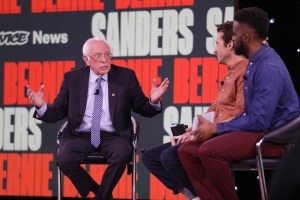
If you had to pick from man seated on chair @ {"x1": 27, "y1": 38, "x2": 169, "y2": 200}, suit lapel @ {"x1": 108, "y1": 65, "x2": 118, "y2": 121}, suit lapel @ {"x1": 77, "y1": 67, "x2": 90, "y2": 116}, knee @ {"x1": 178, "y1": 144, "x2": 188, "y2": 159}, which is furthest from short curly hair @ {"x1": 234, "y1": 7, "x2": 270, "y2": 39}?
suit lapel @ {"x1": 77, "y1": 67, "x2": 90, "y2": 116}

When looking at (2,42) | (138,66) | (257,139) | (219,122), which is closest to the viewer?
(257,139)

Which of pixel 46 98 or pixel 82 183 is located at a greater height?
pixel 46 98

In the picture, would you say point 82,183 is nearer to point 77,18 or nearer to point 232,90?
point 232,90

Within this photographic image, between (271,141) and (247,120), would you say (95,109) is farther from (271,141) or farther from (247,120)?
(271,141)

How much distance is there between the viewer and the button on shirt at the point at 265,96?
9.16ft

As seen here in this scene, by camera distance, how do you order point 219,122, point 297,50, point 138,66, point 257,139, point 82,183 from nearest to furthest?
point 257,139
point 219,122
point 82,183
point 297,50
point 138,66

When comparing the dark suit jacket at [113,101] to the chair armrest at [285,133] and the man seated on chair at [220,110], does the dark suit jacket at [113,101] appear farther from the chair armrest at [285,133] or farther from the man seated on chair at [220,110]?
the chair armrest at [285,133]

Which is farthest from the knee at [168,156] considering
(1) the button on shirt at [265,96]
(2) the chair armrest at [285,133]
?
(2) the chair armrest at [285,133]

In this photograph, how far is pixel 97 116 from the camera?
4.02 m

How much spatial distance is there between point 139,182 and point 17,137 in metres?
1.28

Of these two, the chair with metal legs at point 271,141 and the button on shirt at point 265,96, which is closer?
the chair with metal legs at point 271,141

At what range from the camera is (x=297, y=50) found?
4566 mm

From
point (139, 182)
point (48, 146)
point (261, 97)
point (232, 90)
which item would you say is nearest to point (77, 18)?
point (48, 146)

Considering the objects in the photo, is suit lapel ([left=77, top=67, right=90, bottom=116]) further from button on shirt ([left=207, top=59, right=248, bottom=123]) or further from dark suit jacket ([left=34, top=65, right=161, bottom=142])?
button on shirt ([left=207, top=59, right=248, bottom=123])
